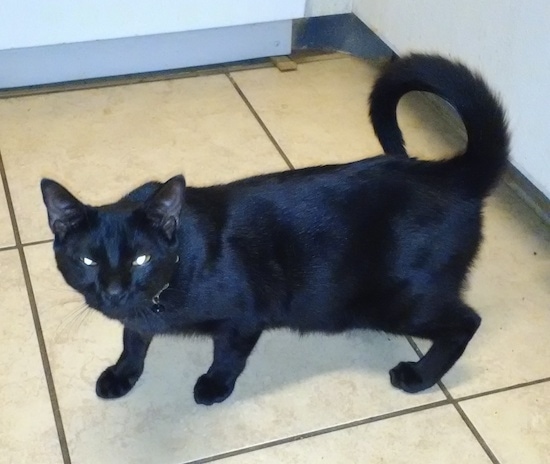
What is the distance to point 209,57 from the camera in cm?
204

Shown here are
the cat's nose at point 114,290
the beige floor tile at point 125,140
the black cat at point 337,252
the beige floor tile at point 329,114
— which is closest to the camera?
the cat's nose at point 114,290

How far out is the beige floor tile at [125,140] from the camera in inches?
65.1

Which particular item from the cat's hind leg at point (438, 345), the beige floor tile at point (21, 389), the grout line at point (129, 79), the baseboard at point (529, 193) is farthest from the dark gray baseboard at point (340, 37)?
the beige floor tile at point (21, 389)

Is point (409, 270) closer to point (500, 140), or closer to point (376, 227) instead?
point (376, 227)

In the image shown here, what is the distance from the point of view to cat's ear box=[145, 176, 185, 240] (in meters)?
0.99

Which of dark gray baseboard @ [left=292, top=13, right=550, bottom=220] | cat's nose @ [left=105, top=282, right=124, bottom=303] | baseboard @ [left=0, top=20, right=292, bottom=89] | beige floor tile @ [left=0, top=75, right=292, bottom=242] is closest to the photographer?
cat's nose @ [left=105, top=282, right=124, bottom=303]

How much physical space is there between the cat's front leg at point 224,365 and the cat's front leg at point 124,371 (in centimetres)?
10

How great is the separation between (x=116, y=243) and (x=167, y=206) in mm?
80

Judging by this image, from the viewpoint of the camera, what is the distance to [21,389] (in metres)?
1.23

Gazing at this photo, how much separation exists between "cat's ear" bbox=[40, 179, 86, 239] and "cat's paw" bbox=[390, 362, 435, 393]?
57 cm

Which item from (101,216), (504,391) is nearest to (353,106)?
(504,391)

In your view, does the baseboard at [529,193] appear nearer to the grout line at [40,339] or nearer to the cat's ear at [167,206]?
the cat's ear at [167,206]

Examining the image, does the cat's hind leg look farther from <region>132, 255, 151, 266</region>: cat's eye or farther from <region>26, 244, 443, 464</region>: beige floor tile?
<region>132, 255, 151, 266</region>: cat's eye

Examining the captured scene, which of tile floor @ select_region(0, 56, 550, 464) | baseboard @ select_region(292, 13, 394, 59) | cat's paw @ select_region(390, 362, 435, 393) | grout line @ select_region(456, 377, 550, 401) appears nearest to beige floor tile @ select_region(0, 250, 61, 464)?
tile floor @ select_region(0, 56, 550, 464)
